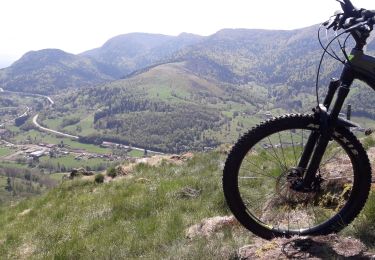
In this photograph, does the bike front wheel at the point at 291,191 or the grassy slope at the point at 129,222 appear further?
the grassy slope at the point at 129,222

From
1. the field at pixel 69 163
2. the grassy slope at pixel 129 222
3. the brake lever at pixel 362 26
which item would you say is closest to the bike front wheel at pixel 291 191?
the grassy slope at pixel 129 222

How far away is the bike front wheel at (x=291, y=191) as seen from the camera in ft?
16.4

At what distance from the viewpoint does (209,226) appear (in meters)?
7.15

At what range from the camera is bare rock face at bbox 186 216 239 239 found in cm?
690

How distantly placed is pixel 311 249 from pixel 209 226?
2694 mm

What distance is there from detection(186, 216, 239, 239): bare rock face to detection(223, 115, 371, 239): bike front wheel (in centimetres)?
95

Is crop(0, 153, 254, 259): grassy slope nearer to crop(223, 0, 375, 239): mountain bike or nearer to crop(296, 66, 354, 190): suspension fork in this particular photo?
crop(223, 0, 375, 239): mountain bike

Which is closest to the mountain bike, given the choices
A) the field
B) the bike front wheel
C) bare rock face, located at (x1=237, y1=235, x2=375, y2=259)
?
the bike front wheel

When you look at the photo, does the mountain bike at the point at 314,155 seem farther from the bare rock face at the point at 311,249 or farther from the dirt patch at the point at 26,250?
the dirt patch at the point at 26,250

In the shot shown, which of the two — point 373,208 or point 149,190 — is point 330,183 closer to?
point 373,208

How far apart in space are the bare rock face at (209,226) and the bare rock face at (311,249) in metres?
1.80

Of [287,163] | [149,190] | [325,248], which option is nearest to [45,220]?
[149,190]

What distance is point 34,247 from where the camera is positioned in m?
8.70

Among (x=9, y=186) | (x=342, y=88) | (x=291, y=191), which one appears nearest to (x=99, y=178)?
(x=291, y=191)
